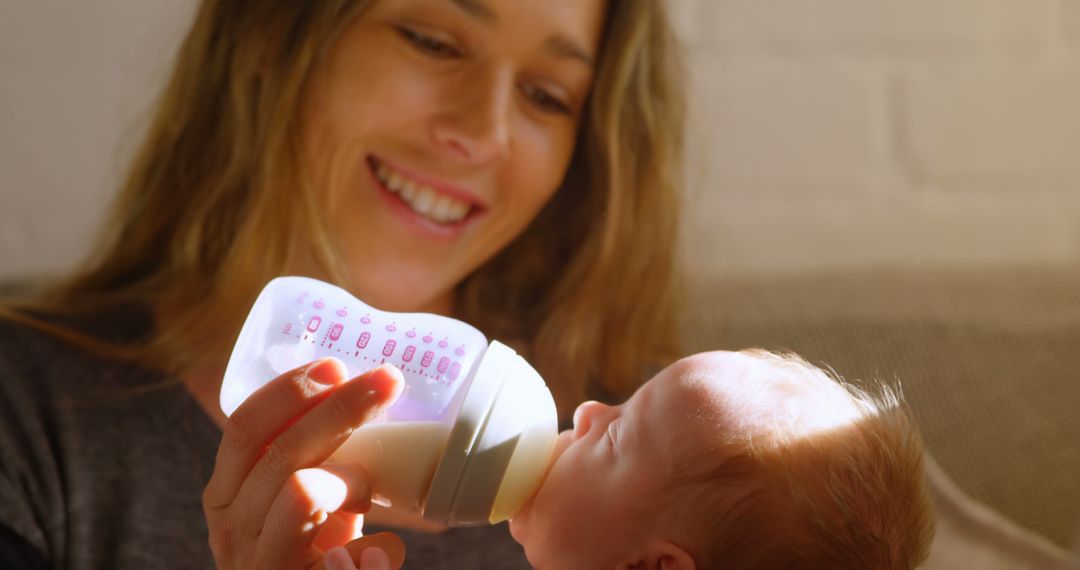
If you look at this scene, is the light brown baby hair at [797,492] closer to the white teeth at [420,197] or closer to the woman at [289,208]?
the woman at [289,208]

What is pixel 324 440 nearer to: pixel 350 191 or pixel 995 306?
pixel 350 191

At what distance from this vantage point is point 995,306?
1206 mm

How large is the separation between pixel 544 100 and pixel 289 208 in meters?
0.27

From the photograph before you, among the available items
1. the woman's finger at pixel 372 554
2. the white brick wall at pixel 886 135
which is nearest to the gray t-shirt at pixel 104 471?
the woman's finger at pixel 372 554

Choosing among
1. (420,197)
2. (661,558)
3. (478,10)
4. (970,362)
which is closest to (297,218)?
(420,197)

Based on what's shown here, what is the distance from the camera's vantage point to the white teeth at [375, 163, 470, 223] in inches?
39.8

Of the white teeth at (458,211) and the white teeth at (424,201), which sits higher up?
the white teeth at (424,201)

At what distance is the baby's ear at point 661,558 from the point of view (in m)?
0.62

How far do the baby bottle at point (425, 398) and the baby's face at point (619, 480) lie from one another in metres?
0.02

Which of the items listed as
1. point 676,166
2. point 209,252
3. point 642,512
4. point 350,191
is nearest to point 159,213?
point 209,252

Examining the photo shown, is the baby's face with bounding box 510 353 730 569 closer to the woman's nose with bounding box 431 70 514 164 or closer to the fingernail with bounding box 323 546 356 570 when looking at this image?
the fingernail with bounding box 323 546 356 570

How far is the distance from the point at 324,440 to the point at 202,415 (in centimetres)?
44

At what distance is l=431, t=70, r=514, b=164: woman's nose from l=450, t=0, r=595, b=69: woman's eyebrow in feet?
0.16

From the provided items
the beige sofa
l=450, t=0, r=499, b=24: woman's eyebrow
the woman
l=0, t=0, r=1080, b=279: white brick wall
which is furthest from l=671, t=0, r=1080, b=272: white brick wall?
l=450, t=0, r=499, b=24: woman's eyebrow
